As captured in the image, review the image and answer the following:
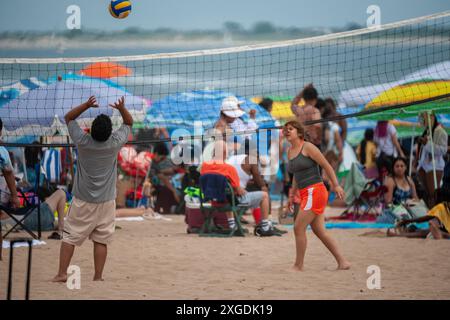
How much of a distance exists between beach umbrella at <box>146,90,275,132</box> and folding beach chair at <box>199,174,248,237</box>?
4221mm

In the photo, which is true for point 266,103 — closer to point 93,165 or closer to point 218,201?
point 218,201

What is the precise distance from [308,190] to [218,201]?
10.8 ft

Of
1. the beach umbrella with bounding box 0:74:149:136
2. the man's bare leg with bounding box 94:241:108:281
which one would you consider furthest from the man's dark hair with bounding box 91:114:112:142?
the beach umbrella with bounding box 0:74:149:136

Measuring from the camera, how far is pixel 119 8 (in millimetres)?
11156

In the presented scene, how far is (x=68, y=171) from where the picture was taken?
48.7 ft

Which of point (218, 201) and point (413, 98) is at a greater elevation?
point (413, 98)

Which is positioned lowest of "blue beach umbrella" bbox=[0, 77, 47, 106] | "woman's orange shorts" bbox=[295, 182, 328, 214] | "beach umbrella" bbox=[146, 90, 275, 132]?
"woman's orange shorts" bbox=[295, 182, 328, 214]

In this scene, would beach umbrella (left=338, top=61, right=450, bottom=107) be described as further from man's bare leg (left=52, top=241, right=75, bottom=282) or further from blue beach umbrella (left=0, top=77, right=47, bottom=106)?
man's bare leg (left=52, top=241, right=75, bottom=282)

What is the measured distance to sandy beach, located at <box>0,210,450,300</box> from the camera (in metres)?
6.47

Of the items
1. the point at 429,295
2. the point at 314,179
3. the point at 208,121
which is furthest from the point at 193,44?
the point at 429,295

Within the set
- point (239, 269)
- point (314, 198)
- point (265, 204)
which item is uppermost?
point (314, 198)

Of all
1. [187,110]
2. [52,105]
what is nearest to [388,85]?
[187,110]

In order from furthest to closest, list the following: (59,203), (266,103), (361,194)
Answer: (266,103) < (361,194) < (59,203)

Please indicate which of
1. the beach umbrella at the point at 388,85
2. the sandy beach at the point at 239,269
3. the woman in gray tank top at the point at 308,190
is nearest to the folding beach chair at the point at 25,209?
the sandy beach at the point at 239,269
